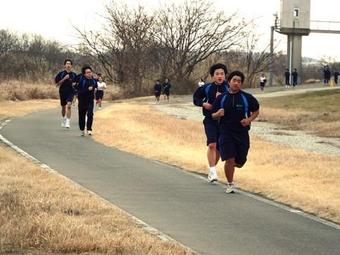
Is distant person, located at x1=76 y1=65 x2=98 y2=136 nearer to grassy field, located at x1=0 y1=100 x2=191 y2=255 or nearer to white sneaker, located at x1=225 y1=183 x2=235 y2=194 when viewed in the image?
white sneaker, located at x1=225 y1=183 x2=235 y2=194

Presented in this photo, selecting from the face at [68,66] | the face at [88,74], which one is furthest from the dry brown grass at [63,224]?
the face at [68,66]

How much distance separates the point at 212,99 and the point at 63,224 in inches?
→ 188

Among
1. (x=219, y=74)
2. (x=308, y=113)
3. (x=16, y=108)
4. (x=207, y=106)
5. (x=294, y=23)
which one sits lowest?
(x=308, y=113)

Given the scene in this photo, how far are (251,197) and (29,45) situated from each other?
328 feet

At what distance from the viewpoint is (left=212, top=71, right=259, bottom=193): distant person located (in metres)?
9.79

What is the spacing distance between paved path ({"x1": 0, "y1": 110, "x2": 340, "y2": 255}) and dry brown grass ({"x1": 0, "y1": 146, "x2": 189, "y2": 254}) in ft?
1.68

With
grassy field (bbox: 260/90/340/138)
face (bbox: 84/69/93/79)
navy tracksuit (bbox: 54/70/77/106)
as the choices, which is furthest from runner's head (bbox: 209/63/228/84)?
grassy field (bbox: 260/90/340/138)

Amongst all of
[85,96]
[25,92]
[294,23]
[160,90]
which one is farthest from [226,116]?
[294,23]

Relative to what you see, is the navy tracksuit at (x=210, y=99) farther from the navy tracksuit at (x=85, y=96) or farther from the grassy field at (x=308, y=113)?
the grassy field at (x=308, y=113)

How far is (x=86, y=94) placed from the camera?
713 inches

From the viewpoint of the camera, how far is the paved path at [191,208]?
6.95 metres

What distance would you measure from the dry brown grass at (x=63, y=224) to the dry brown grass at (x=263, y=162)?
9.57 feet

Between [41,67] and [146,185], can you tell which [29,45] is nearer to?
[41,67]

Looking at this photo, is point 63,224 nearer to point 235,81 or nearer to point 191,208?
point 191,208
